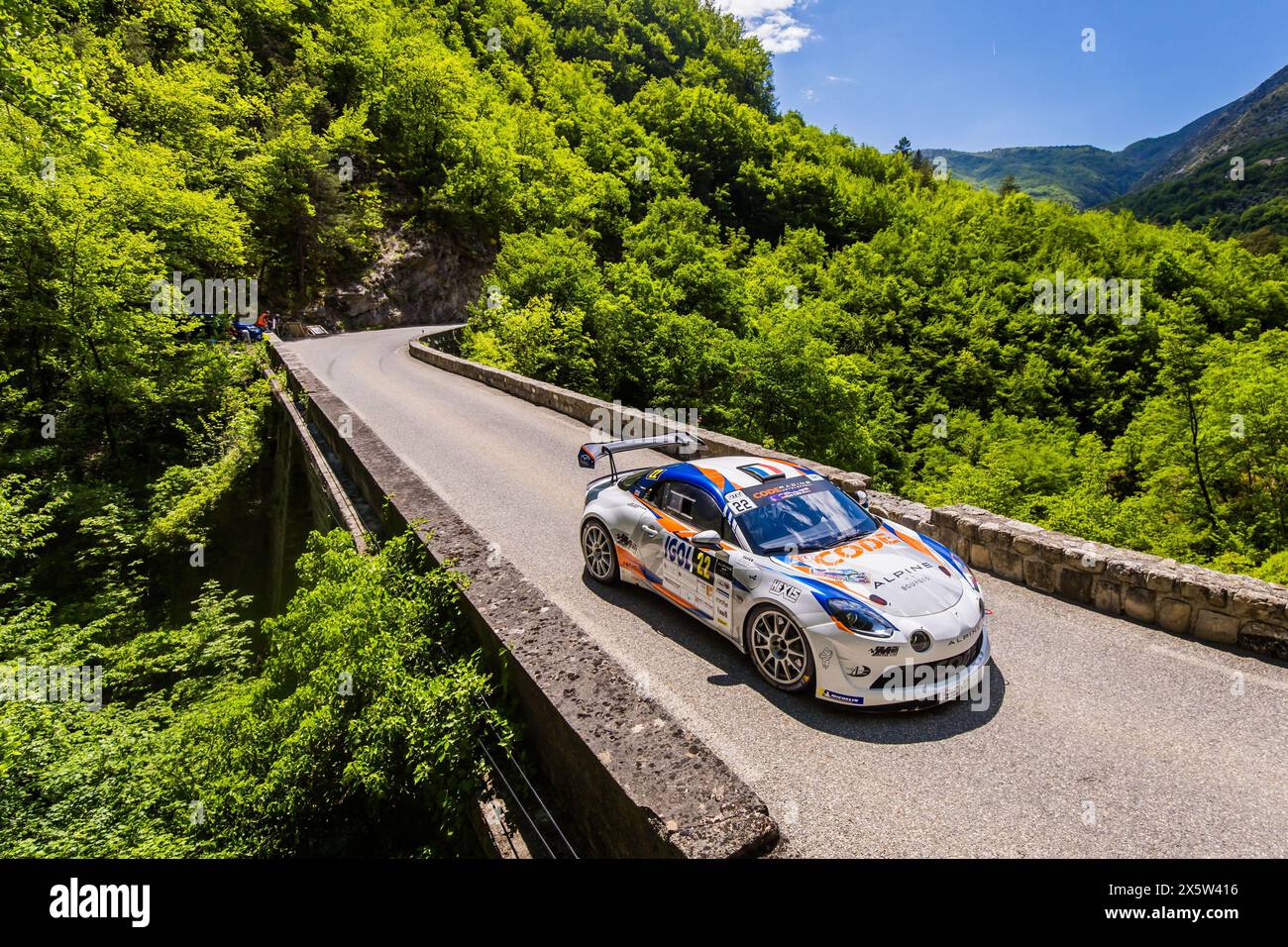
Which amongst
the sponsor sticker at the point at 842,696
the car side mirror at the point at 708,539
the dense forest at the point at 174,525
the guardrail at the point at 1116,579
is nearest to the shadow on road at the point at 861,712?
the sponsor sticker at the point at 842,696

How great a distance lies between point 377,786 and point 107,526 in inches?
636

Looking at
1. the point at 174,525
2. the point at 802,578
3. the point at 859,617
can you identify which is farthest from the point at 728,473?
the point at 174,525

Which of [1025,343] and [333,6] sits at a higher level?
[333,6]

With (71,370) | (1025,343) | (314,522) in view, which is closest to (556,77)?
(1025,343)

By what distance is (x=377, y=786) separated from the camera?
4.59 m

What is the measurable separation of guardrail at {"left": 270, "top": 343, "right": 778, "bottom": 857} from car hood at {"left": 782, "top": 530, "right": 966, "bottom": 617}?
1823mm

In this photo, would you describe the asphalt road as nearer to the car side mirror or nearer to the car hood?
the car hood

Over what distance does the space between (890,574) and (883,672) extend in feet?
2.62

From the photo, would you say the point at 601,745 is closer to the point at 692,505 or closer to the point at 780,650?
the point at 780,650

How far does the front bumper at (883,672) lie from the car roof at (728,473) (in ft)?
5.62

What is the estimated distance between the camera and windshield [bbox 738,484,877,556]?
5285mm

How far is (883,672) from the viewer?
14.6 ft

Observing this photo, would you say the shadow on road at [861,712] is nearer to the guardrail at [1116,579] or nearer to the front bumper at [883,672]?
the front bumper at [883,672]
